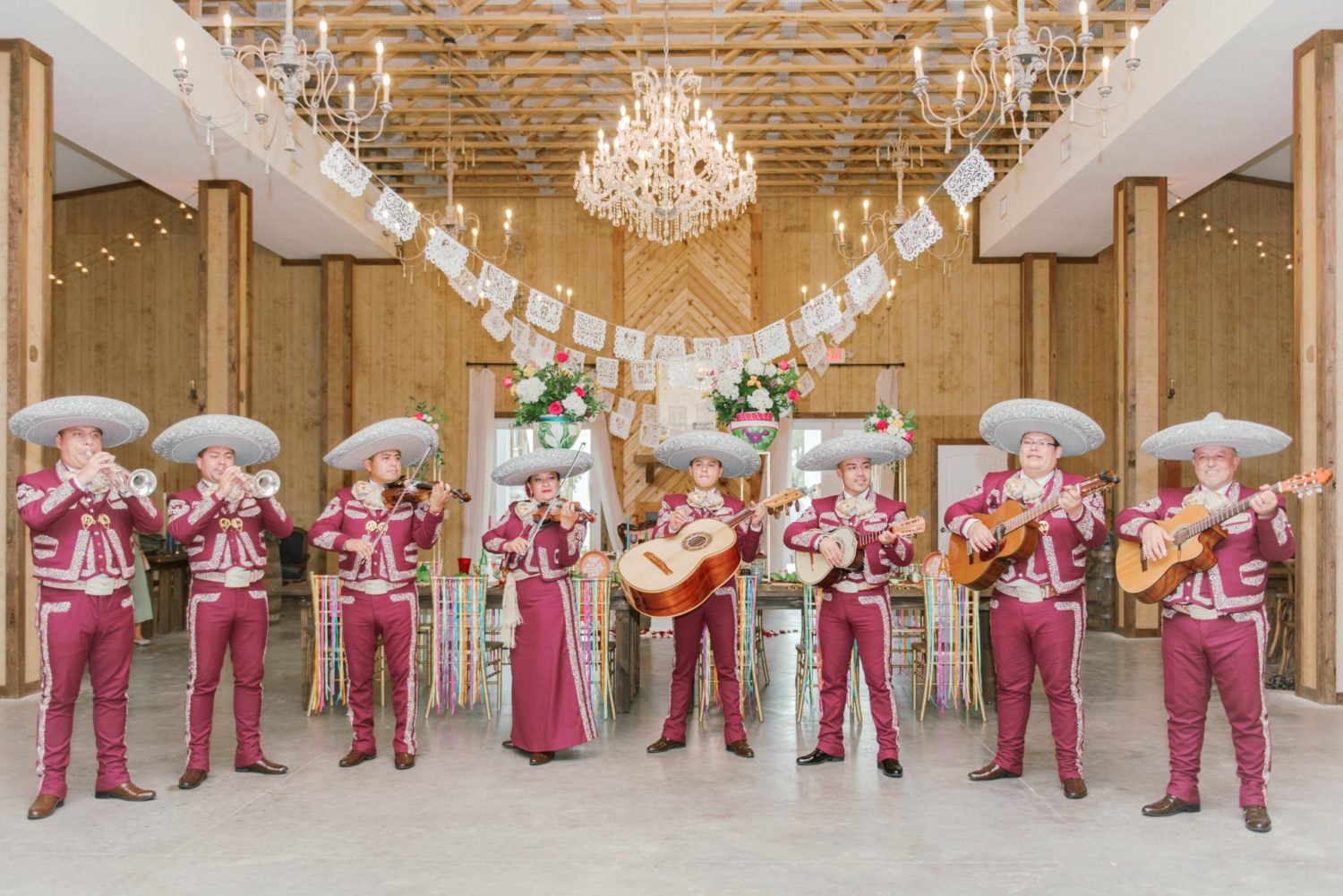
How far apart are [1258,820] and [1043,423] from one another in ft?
5.62

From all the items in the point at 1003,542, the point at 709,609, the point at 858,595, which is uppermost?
the point at 1003,542

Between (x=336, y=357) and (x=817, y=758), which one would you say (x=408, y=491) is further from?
(x=336, y=357)

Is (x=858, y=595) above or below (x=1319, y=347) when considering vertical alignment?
below

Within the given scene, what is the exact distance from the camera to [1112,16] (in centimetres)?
831

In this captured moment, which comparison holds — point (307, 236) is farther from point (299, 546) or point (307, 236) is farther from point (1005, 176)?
point (1005, 176)

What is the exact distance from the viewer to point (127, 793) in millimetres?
4684

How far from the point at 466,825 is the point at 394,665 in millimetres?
1177

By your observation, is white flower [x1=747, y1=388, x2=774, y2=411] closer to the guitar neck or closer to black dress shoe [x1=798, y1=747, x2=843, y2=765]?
black dress shoe [x1=798, y1=747, x2=843, y2=765]

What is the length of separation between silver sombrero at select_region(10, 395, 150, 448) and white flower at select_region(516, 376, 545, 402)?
313 cm

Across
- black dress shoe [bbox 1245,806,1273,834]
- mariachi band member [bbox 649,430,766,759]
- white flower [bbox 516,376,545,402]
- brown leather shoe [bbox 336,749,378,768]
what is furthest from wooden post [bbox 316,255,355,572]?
black dress shoe [bbox 1245,806,1273,834]

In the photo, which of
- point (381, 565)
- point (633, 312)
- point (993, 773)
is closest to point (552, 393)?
point (381, 565)

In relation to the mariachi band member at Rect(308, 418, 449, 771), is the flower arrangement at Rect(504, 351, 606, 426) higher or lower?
A: higher

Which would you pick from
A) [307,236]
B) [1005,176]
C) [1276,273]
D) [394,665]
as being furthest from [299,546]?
[1276,273]

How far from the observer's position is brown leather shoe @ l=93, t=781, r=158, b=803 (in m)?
4.68
